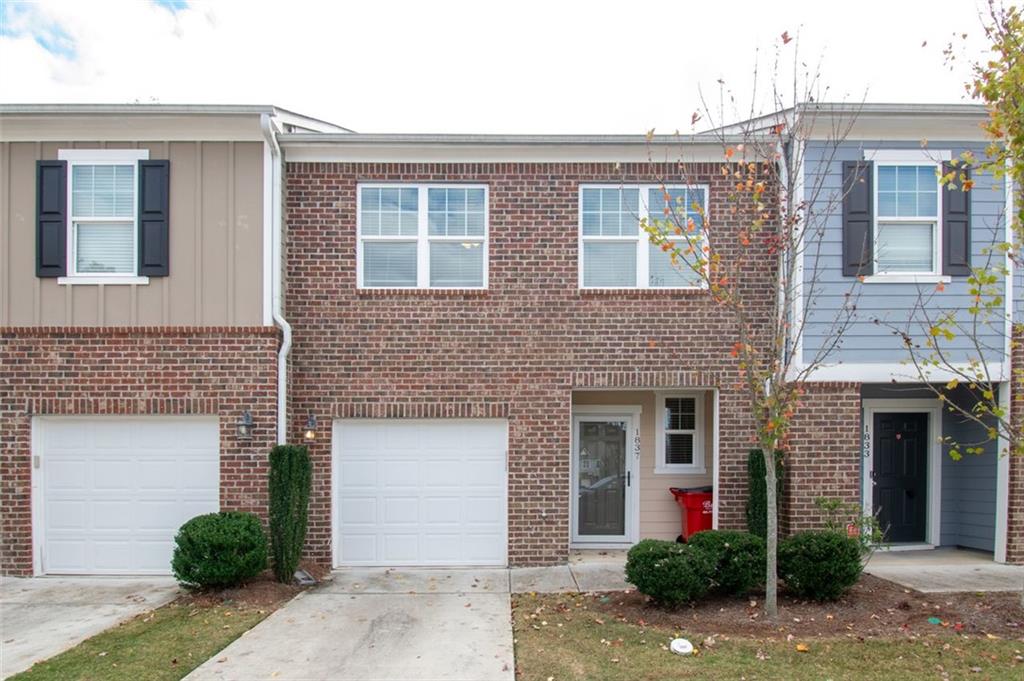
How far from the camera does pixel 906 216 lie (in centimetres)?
895

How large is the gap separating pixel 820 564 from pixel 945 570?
2.89 metres

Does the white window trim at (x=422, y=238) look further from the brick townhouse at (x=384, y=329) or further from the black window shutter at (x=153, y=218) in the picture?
the black window shutter at (x=153, y=218)

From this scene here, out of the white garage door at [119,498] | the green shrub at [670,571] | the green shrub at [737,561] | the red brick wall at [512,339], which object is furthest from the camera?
the red brick wall at [512,339]

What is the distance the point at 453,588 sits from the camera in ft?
27.3

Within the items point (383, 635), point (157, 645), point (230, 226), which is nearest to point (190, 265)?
point (230, 226)

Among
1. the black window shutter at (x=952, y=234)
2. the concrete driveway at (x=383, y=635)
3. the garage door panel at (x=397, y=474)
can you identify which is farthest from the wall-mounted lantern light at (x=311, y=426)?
the black window shutter at (x=952, y=234)

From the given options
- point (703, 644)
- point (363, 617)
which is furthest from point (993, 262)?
point (363, 617)

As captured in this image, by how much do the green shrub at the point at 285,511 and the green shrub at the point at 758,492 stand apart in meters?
5.60

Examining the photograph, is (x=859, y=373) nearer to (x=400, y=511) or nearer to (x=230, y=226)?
(x=400, y=511)

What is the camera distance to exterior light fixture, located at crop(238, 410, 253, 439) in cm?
859

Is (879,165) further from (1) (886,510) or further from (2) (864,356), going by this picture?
(1) (886,510)

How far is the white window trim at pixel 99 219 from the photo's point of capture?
8.70 m

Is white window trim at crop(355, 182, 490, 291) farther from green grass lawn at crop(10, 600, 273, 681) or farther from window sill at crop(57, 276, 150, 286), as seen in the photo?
green grass lawn at crop(10, 600, 273, 681)

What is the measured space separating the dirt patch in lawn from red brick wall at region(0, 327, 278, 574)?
13.8 ft
